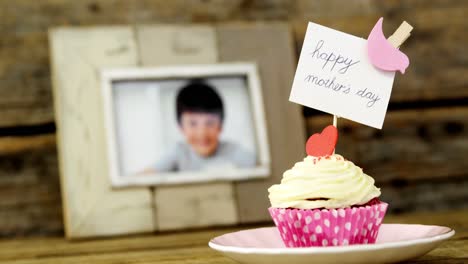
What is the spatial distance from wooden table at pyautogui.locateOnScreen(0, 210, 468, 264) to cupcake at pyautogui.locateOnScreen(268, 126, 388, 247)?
95mm

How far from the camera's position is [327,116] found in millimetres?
1616

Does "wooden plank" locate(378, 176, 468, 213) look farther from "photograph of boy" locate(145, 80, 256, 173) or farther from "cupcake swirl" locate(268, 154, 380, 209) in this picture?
"cupcake swirl" locate(268, 154, 380, 209)

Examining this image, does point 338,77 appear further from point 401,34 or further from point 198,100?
point 198,100

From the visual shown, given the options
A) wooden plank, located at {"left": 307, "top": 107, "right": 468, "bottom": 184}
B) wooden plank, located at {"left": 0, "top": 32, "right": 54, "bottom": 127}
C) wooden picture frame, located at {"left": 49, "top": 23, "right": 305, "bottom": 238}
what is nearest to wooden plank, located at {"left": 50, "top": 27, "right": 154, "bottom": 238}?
wooden picture frame, located at {"left": 49, "top": 23, "right": 305, "bottom": 238}

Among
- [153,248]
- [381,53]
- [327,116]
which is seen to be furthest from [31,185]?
[381,53]

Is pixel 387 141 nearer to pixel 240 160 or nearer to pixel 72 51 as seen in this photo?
pixel 240 160

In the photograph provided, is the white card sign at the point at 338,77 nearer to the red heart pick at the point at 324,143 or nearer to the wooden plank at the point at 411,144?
the red heart pick at the point at 324,143

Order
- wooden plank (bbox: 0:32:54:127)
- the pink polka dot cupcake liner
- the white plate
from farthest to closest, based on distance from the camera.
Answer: wooden plank (bbox: 0:32:54:127) → the pink polka dot cupcake liner → the white plate

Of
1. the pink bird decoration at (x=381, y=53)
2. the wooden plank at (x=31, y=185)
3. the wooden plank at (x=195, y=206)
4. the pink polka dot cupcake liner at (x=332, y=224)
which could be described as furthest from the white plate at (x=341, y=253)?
the wooden plank at (x=31, y=185)

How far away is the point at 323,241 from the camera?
853 millimetres

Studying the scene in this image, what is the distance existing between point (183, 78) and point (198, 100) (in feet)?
0.17

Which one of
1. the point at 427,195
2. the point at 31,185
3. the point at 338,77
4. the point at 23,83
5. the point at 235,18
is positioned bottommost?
the point at 427,195

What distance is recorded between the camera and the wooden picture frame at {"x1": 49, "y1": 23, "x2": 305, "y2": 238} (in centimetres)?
141

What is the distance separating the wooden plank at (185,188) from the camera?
4.70 feet
